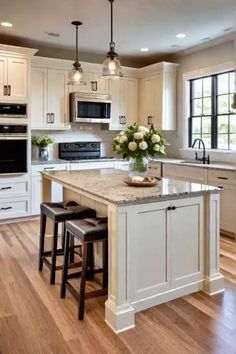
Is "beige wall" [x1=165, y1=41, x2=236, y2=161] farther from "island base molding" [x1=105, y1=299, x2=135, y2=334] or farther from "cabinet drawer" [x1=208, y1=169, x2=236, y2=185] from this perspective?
"island base molding" [x1=105, y1=299, x2=135, y2=334]

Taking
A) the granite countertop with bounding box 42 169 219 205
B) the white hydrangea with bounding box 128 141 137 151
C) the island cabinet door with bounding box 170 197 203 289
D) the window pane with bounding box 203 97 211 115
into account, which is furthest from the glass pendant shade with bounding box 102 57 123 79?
the window pane with bounding box 203 97 211 115

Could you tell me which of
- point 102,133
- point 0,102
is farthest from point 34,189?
point 102,133

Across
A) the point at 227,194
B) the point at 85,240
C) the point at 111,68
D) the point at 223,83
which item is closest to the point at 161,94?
the point at 223,83

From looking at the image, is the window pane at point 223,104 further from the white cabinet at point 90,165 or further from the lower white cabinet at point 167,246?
the lower white cabinet at point 167,246

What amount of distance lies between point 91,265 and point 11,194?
250cm

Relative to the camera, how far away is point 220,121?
5.46m

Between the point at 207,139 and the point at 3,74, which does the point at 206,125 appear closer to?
the point at 207,139

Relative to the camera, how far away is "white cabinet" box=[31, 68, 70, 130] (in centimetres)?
557

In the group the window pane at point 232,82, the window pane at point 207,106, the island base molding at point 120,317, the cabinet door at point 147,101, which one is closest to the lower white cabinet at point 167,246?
the island base molding at point 120,317

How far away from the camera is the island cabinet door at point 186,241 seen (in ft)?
8.96

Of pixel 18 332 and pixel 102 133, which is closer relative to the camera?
pixel 18 332

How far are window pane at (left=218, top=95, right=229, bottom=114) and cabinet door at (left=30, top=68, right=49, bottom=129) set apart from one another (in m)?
2.84

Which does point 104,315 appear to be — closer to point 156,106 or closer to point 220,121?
point 220,121

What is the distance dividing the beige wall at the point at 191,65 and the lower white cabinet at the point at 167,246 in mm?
2621
